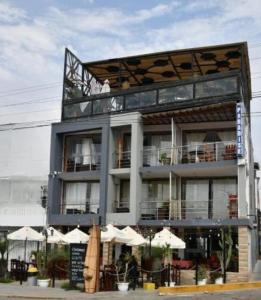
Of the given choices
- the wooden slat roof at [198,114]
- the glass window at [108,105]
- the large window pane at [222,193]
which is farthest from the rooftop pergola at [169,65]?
the large window pane at [222,193]

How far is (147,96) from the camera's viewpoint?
32000mm

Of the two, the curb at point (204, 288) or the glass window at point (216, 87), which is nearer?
the curb at point (204, 288)

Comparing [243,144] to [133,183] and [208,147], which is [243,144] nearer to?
[208,147]

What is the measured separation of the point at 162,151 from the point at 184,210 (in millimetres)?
3924

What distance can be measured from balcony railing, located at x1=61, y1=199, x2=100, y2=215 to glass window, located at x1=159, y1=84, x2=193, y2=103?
795 centimetres

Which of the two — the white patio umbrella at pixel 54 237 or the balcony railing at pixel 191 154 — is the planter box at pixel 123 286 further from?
the balcony railing at pixel 191 154

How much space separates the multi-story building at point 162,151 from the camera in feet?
97.5

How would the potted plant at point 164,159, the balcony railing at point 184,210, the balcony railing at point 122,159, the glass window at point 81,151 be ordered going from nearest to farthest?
the balcony railing at point 184,210, the potted plant at point 164,159, the balcony railing at point 122,159, the glass window at point 81,151

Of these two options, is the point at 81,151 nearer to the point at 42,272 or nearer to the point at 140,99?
the point at 140,99

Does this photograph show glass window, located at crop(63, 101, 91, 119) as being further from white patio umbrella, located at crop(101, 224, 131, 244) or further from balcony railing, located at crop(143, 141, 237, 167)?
white patio umbrella, located at crop(101, 224, 131, 244)

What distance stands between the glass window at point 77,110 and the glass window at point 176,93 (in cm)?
514

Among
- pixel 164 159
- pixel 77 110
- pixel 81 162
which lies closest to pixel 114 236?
pixel 164 159

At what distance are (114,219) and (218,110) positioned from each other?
28.8 ft

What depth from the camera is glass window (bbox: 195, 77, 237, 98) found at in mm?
29188
